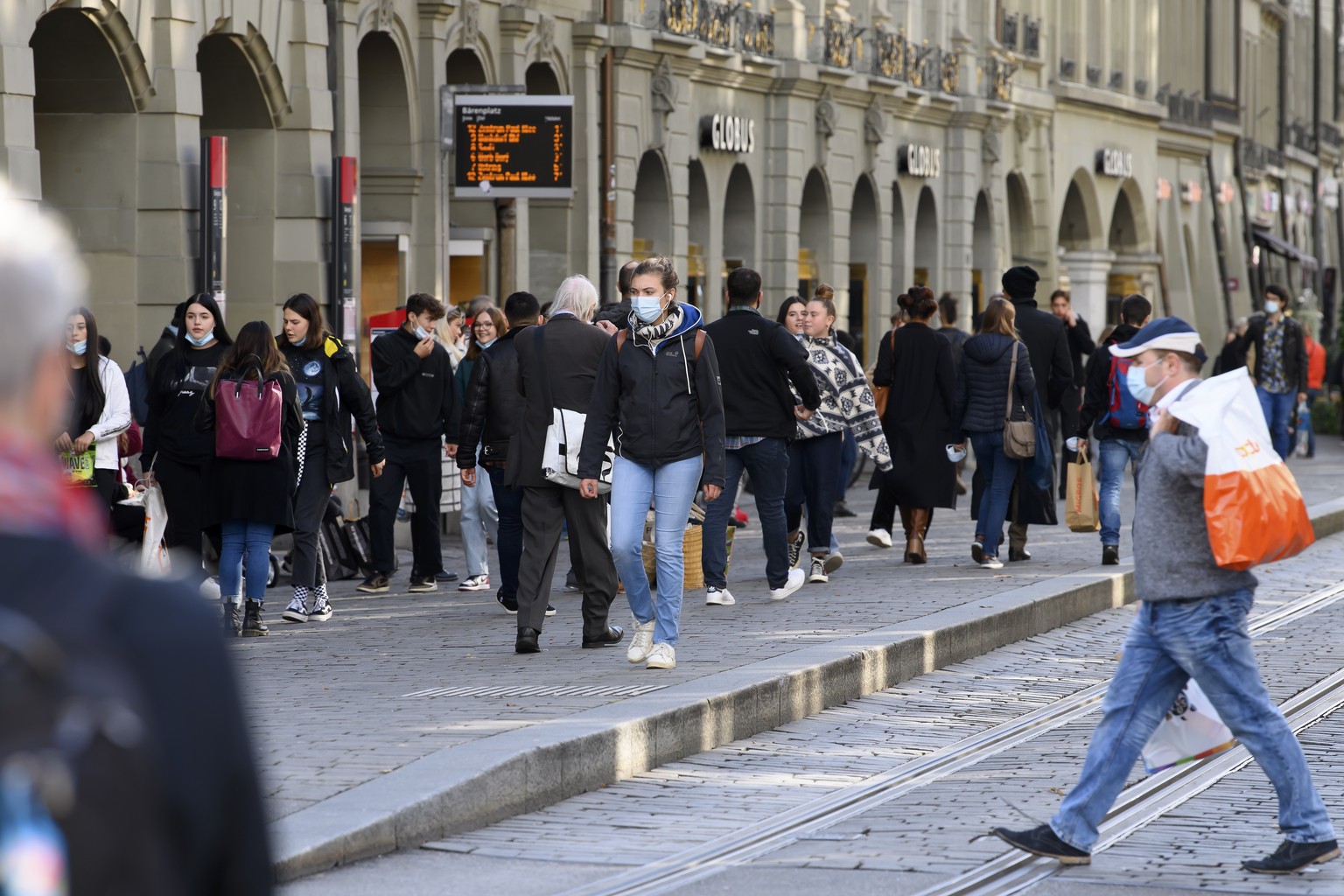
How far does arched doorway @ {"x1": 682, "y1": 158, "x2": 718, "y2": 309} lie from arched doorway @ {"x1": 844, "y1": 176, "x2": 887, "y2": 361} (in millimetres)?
5672

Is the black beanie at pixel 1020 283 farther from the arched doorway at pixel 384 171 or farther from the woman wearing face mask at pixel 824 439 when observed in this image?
the arched doorway at pixel 384 171

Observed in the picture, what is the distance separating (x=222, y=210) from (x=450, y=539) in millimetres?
3147

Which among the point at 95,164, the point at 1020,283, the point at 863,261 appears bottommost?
the point at 1020,283

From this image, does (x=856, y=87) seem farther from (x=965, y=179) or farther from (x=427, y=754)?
(x=427, y=754)

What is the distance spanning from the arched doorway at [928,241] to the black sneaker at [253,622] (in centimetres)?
2864

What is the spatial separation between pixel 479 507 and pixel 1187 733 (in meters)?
7.55

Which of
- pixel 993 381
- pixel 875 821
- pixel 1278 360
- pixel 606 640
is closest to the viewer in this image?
pixel 875 821

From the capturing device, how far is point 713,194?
3041cm

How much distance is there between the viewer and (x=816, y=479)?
44.1 ft

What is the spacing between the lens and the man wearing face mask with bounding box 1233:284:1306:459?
73.6 feet

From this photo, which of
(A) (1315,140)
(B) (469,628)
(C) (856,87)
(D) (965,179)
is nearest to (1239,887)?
(B) (469,628)

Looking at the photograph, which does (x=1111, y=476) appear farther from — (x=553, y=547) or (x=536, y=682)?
(x=536, y=682)

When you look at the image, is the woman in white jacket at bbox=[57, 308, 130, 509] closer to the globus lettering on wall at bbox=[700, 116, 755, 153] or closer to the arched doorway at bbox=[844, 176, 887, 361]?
the globus lettering on wall at bbox=[700, 116, 755, 153]

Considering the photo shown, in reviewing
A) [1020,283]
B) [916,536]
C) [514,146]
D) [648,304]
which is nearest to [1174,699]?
[648,304]
